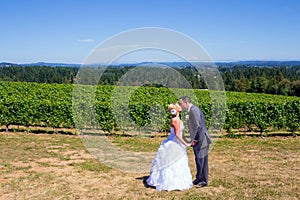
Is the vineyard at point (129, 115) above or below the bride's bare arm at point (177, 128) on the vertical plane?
below

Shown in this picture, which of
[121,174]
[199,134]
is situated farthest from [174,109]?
[121,174]

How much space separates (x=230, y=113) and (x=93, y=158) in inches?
358

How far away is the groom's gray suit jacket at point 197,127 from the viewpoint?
24.1 feet

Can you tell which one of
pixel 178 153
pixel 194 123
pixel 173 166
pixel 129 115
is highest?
pixel 194 123

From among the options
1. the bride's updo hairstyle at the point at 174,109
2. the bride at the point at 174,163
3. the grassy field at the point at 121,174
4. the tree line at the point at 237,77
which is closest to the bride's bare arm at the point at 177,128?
the bride at the point at 174,163

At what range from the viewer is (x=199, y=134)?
24.7 feet

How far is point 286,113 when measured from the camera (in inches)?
733

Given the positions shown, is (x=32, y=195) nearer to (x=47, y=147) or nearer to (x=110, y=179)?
(x=110, y=179)

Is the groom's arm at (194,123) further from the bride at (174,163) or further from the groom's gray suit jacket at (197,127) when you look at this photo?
the bride at (174,163)

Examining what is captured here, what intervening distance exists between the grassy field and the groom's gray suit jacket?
3.59 ft

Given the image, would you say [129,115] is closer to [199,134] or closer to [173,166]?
[173,166]

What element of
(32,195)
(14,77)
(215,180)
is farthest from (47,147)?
(14,77)

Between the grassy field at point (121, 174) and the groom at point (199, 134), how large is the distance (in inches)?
16.2

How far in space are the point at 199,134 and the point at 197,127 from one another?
0.19 metres
